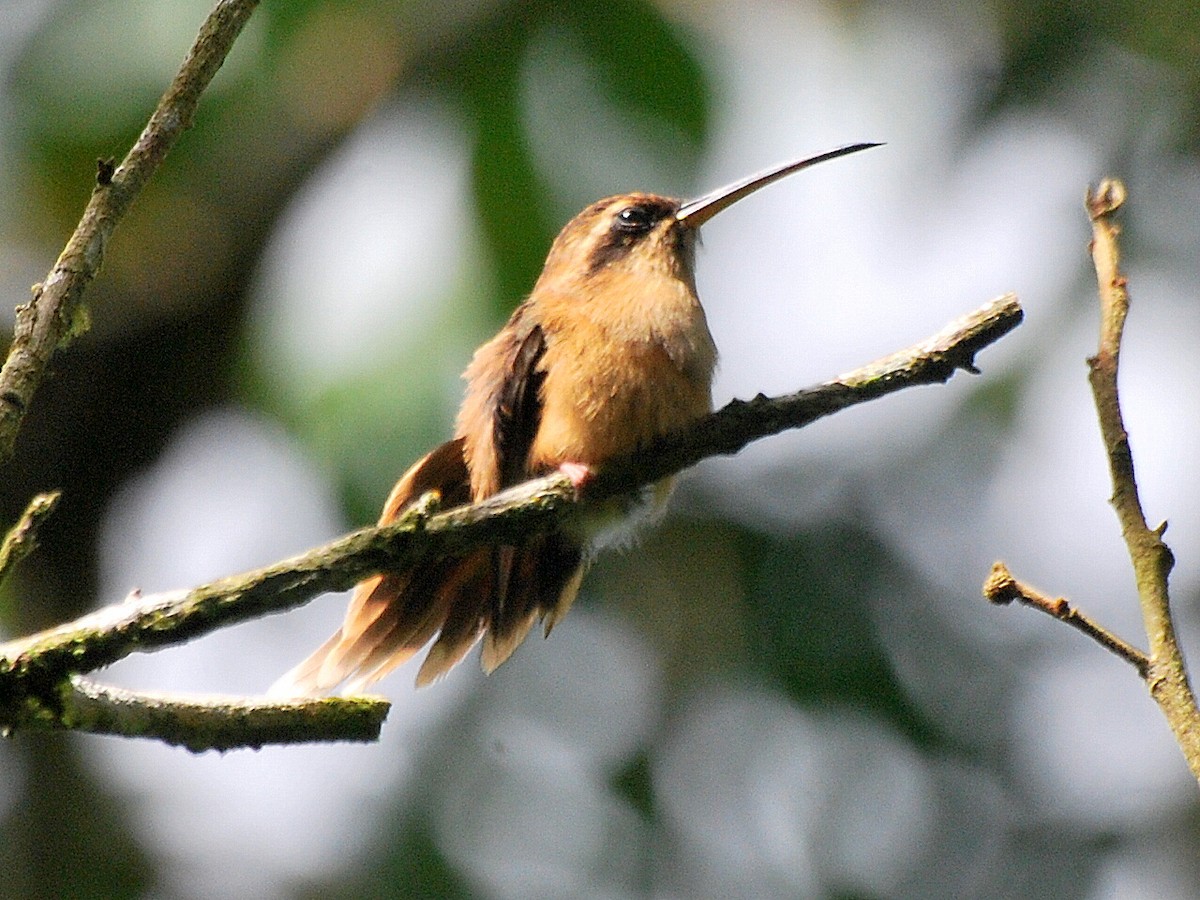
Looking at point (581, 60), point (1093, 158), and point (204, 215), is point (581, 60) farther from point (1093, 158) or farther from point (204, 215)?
point (1093, 158)

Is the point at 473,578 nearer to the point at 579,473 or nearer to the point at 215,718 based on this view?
the point at 579,473

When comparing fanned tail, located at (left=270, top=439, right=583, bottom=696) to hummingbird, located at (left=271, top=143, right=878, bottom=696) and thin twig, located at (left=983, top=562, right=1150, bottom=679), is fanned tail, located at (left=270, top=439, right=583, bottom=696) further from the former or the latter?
thin twig, located at (left=983, top=562, right=1150, bottom=679)

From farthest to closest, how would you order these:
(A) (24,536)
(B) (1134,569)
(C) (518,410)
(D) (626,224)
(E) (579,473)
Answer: (D) (626,224) < (C) (518,410) < (E) (579,473) < (A) (24,536) < (B) (1134,569)

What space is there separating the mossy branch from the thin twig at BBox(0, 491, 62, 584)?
141 mm

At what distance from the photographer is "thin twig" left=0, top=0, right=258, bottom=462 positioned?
257cm

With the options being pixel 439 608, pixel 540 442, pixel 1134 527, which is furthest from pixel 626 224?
pixel 1134 527

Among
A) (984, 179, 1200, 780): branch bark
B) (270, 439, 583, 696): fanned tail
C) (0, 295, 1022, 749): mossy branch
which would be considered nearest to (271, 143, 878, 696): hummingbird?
(270, 439, 583, 696): fanned tail

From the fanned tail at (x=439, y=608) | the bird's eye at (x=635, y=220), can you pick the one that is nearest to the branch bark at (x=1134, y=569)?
the fanned tail at (x=439, y=608)

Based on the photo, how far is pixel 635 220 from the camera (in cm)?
576

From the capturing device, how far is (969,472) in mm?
9648

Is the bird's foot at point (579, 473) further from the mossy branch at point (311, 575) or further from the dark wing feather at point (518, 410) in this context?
the mossy branch at point (311, 575)

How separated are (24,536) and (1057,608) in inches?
71.3

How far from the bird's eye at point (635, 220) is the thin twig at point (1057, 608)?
3.37 meters

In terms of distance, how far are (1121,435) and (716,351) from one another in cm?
268
